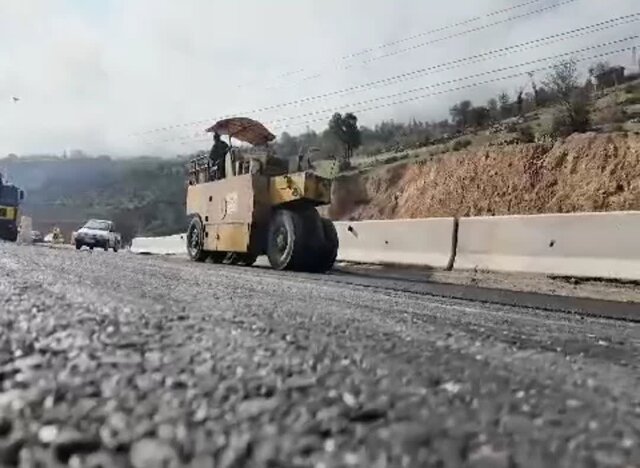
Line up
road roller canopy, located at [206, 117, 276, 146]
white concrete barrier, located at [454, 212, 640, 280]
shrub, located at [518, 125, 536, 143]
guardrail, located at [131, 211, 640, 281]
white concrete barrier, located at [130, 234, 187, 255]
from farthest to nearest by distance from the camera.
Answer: shrub, located at [518, 125, 536, 143], white concrete barrier, located at [130, 234, 187, 255], road roller canopy, located at [206, 117, 276, 146], guardrail, located at [131, 211, 640, 281], white concrete barrier, located at [454, 212, 640, 280]

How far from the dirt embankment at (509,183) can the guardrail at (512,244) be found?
9.10 m

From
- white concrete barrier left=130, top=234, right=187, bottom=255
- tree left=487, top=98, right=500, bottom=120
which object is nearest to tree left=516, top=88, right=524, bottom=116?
tree left=487, top=98, right=500, bottom=120

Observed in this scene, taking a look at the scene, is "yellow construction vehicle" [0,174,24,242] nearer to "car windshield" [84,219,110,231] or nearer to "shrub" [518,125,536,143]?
"car windshield" [84,219,110,231]

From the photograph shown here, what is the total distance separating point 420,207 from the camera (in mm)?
29391

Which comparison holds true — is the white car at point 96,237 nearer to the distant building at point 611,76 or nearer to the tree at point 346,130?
the tree at point 346,130

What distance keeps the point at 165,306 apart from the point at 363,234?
499 inches

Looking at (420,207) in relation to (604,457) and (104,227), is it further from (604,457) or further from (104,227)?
(604,457)

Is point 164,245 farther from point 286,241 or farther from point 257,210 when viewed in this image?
point 286,241

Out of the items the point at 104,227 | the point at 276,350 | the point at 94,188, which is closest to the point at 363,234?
the point at 276,350

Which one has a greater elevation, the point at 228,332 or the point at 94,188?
the point at 94,188

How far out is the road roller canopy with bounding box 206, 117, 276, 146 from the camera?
16062 mm

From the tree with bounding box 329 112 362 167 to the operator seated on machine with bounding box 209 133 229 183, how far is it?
3620 cm

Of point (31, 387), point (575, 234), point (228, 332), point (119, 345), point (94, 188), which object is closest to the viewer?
point (31, 387)

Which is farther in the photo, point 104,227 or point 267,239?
point 104,227
